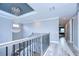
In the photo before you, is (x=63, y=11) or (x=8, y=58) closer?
(x=8, y=58)

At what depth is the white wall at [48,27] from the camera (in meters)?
1.95

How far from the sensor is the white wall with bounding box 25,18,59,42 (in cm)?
195

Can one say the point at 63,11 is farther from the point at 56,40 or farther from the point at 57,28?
the point at 56,40

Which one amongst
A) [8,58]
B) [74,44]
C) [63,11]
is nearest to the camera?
[8,58]

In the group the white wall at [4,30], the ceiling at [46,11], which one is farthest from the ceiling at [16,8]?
the white wall at [4,30]

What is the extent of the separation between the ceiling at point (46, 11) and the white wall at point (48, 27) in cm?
8

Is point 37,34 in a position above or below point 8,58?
above

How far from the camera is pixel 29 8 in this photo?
1.89 meters

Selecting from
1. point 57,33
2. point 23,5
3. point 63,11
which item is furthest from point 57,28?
point 23,5

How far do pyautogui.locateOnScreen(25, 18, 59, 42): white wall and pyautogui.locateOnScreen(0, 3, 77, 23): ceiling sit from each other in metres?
0.08

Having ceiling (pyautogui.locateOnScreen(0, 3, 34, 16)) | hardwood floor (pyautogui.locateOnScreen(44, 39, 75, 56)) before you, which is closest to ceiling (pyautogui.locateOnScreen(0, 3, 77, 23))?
ceiling (pyautogui.locateOnScreen(0, 3, 34, 16))

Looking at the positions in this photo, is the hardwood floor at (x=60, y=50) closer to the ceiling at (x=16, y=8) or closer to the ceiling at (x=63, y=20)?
the ceiling at (x=63, y=20)

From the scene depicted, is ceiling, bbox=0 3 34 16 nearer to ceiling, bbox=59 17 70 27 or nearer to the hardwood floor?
ceiling, bbox=59 17 70 27

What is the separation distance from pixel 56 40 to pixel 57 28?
185 mm
